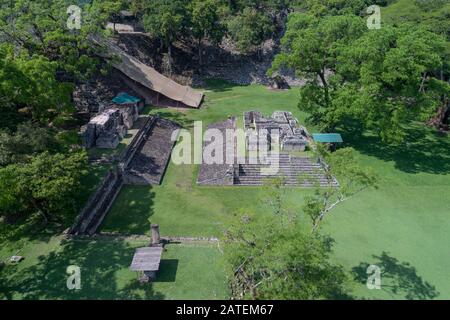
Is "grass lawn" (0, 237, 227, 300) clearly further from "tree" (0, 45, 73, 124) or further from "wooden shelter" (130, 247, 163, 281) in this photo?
"tree" (0, 45, 73, 124)

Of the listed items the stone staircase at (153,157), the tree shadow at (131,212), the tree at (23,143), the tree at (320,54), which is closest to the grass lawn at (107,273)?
the tree shadow at (131,212)

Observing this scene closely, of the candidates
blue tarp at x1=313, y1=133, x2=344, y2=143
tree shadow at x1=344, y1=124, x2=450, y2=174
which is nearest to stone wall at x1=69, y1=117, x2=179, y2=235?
blue tarp at x1=313, y1=133, x2=344, y2=143

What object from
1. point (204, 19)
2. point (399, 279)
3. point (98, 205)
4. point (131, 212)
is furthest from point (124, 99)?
point (399, 279)

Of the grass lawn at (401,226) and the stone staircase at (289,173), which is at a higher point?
the stone staircase at (289,173)

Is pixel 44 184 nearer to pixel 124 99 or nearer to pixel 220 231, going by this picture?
pixel 220 231

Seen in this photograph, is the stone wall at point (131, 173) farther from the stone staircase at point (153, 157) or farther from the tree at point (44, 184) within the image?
the tree at point (44, 184)

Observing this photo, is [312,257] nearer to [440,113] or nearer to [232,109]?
[232,109]
